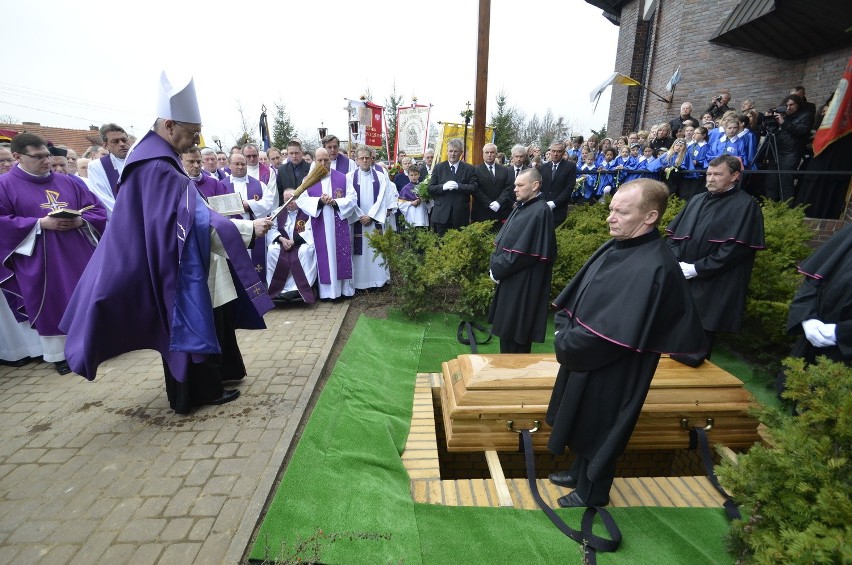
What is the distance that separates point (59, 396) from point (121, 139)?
292cm

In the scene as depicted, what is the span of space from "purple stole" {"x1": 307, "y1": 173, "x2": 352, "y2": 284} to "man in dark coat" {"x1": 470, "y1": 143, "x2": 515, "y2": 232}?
2.45 meters

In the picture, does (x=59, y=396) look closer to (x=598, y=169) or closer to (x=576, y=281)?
(x=576, y=281)

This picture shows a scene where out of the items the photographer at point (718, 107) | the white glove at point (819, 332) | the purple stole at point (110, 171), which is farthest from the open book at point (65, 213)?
the photographer at point (718, 107)

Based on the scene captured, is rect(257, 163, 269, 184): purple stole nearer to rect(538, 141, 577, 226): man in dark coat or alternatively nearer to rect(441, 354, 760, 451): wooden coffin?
rect(538, 141, 577, 226): man in dark coat

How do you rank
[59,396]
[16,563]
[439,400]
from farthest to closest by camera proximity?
[439,400], [59,396], [16,563]

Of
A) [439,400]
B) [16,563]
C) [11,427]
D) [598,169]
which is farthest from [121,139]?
[598,169]

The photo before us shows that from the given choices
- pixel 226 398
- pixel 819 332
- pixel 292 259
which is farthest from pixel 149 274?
pixel 819 332

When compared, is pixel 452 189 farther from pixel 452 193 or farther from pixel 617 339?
pixel 617 339

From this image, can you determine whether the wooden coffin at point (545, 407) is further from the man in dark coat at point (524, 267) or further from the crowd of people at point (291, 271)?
the man in dark coat at point (524, 267)

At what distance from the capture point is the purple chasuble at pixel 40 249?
14.4 feet

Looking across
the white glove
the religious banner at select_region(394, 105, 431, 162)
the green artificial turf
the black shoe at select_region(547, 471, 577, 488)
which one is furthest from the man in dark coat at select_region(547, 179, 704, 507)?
the religious banner at select_region(394, 105, 431, 162)

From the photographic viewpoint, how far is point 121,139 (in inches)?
195

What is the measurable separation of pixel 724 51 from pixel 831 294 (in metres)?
12.5

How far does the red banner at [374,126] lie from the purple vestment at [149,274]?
1030 centimetres
